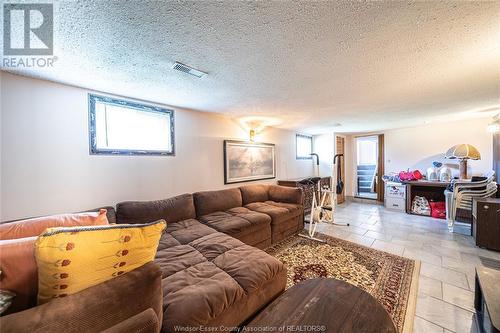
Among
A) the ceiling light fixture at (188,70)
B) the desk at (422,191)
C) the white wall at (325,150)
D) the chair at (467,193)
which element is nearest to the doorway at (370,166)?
the desk at (422,191)

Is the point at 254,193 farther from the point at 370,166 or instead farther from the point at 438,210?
the point at 370,166

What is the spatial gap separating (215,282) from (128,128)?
7.40ft

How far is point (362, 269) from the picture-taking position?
2.20 metres

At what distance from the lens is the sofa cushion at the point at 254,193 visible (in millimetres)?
3539

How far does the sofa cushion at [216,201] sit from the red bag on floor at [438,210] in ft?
14.4

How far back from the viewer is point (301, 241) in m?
3.02

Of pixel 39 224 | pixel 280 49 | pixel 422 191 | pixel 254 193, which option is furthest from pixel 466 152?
pixel 39 224

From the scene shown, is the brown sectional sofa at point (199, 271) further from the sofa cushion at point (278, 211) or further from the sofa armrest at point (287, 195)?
the sofa armrest at point (287, 195)

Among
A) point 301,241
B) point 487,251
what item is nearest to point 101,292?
point 301,241

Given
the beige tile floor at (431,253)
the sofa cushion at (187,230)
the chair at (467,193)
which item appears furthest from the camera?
the chair at (467,193)

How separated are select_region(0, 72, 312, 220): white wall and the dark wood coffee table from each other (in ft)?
7.39

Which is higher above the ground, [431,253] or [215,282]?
[215,282]

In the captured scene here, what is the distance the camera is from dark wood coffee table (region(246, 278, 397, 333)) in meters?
0.95

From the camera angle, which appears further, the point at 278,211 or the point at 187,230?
the point at 278,211
